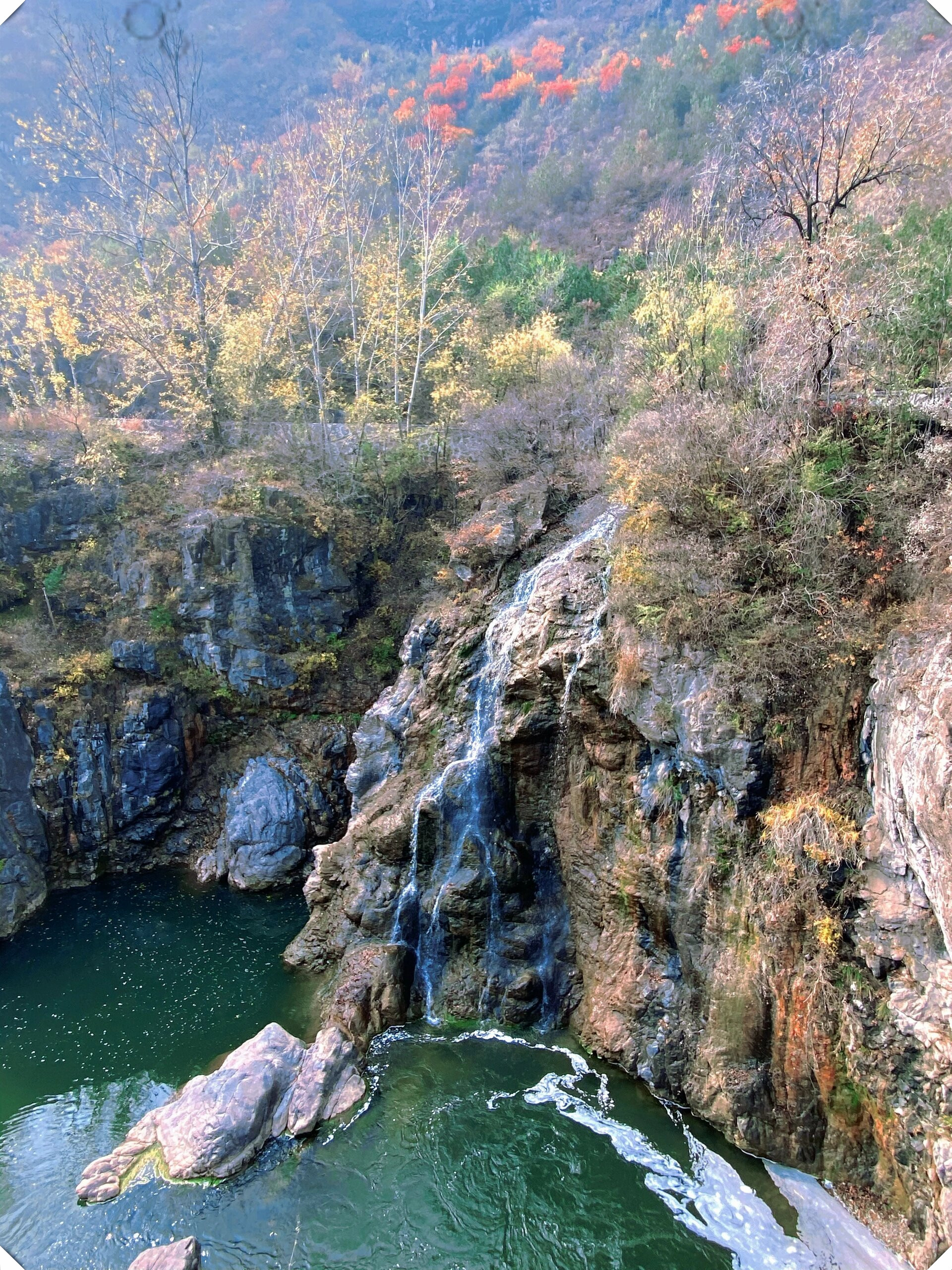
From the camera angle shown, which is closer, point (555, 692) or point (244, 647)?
point (555, 692)

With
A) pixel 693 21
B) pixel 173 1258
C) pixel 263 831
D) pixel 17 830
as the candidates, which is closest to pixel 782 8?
pixel 263 831

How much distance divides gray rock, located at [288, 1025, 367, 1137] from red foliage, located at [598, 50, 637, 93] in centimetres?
5115

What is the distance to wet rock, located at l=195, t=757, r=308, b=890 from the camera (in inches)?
608

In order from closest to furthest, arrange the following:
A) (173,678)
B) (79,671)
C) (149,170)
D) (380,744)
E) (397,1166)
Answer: (397,1166), (380,744), (79,671), (173,678), (149,170)

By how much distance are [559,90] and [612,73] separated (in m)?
3.71

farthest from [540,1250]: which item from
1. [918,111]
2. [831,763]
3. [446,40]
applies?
[446,40]

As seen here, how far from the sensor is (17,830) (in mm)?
15242

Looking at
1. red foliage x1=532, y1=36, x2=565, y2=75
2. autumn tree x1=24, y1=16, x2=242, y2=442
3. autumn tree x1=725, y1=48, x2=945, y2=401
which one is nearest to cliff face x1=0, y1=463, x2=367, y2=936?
autumn tree x1=24, y1=16, x2=242, y2=442

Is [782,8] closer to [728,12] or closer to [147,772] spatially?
[147,772]

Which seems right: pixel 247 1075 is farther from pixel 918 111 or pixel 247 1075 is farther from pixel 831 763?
pixel 918 111

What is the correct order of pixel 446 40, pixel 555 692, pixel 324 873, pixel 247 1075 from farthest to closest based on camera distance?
pixel 446 40, pixel 324 873, pixel 555 692, pixel 247 1075

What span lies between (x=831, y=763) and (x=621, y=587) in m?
3.72

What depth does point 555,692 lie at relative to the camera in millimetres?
11000

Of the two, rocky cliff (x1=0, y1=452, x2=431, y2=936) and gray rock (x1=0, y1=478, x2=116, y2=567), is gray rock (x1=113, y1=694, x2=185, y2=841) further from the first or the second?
gray rock (x1=0, y1=478, x2=116, y2=567)
